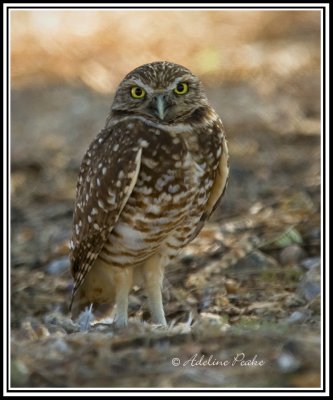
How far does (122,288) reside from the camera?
15.8ft

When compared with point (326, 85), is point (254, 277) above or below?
below

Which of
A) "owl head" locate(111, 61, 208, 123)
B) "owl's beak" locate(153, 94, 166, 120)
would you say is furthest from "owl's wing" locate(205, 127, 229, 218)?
"owl's beak" locate(153, 94, 166, 120)

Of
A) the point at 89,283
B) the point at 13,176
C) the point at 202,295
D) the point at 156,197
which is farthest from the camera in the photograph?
the point at 13,176

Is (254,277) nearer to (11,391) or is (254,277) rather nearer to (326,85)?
(326,85)

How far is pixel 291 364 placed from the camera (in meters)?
3.64

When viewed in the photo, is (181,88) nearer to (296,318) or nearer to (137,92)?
(137,92)

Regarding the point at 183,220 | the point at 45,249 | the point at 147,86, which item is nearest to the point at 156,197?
the point at 183,220

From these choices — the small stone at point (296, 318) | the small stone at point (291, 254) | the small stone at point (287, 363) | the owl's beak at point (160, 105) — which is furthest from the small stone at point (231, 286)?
the small stone at point (287, 363)

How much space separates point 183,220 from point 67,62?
6588 millimetres

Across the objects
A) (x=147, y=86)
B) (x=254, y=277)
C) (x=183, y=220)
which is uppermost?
(x=147, y=86)

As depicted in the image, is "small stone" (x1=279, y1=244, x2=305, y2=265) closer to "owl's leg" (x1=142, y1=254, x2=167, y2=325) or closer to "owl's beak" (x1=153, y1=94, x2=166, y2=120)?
"owl's leg" (x1=142, y1=254, x2=167, y2=325)

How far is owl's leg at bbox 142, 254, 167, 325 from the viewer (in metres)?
Result: 4.86

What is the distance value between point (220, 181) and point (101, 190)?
714 mm

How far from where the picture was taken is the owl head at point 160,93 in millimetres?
4477
